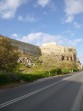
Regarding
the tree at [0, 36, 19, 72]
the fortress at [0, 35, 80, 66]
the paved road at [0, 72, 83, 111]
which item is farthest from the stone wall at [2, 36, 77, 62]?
the paved road at [0, 72, 83, 111]

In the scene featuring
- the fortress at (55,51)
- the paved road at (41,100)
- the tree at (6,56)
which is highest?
the fortress at (55,51)

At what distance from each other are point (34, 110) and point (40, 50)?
107 m

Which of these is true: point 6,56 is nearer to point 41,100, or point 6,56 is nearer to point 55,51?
point 41,100

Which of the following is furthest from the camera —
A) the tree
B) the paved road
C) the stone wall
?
the stone wall

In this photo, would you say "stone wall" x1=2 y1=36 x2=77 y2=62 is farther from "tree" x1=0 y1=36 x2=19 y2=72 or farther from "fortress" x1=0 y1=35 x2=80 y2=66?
"tree" x1=0 y1=36 x2=19 y2=72

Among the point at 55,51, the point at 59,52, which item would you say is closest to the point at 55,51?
the point at 55,51

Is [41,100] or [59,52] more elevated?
[59,52]

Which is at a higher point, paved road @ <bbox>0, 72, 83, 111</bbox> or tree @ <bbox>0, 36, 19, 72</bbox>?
tree @ <bbox>0, 36, 19, 72</bbox>

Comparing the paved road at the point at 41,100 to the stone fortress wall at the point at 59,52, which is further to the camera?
the stone fortress wall at the point at 59,52

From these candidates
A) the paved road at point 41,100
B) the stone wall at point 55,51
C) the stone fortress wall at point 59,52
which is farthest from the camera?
the stone fortress wall at point 59,52

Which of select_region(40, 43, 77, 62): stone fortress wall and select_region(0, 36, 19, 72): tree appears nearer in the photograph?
select_region(0, 36, 19, 72): tree

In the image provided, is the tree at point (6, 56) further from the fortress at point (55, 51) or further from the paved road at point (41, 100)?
the fortress at point (55, 51)

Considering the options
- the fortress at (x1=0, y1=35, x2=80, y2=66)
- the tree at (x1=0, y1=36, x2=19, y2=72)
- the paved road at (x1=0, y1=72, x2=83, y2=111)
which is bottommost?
the paved road at (x1=0, y1=72, x2=83, y2=111)

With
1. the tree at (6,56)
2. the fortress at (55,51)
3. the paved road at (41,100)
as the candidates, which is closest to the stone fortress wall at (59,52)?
the fortress at (55,51)
